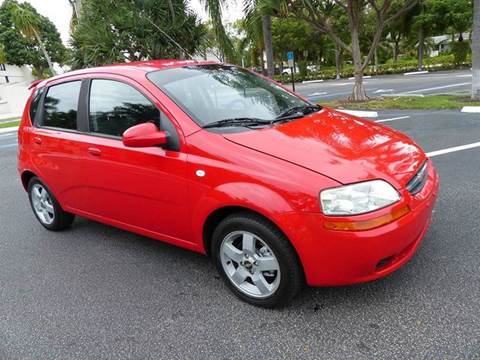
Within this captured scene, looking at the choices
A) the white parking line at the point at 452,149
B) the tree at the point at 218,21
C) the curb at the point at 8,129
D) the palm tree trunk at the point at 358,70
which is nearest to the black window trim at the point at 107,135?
the white parking line at the point at 452,149

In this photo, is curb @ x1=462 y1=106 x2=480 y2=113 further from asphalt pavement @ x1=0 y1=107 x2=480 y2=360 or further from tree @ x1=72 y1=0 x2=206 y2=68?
tree @ x1=72 y1=0 x2=206 y2=68

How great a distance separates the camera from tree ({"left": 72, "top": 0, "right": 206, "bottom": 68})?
36.0 ft

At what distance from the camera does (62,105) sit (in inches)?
153

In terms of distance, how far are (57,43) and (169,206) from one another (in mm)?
62074

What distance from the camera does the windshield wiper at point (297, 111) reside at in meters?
3.27

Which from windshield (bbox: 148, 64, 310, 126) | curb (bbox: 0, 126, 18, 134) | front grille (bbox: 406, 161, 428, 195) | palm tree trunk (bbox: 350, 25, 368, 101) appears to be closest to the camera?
front grille (bbox: 406, 161, 428, 195)

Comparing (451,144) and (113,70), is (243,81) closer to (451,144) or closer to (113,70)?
(113,70)

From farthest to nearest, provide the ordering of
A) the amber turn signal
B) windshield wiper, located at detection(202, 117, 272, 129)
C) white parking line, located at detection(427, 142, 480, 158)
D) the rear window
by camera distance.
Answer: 1. white parking line, located at detection(427, 142, 480, 158)
2. the rear window
3. windshield wiper, located at detection(202, 117, 272, 129)
4. the amber turn signal

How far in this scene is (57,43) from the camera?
186 ft

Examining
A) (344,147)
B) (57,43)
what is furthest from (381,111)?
(57,43)

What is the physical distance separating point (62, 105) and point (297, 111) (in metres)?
2.20

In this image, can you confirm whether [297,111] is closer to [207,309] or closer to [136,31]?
[207,309]

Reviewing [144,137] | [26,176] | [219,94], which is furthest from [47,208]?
[219,94]

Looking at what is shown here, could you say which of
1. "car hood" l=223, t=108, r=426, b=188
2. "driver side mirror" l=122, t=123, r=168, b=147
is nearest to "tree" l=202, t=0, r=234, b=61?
"car hood" l=223, t=108, r=426, b=188
